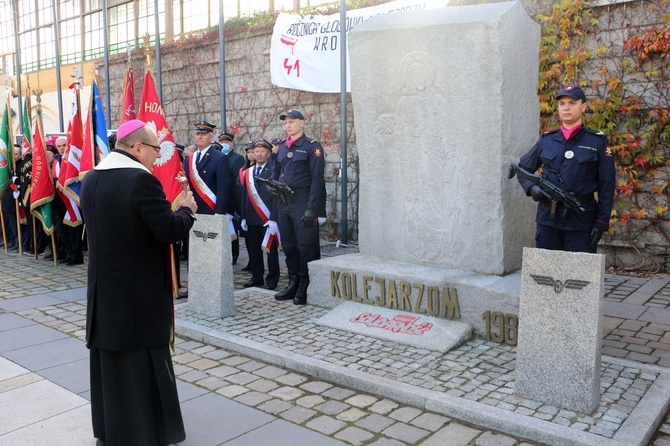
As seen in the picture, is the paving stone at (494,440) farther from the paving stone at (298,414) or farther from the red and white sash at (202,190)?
the red and white sash at (202,190)

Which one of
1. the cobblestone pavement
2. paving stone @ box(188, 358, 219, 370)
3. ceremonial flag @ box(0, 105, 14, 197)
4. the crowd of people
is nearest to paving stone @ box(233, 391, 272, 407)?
the cobblestone pavement

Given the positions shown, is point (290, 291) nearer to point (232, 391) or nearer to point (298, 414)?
point (232, 391)

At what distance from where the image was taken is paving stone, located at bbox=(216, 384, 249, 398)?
3949 millimetres

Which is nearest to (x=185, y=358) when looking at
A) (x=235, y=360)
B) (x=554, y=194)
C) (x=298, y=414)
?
(x=235, y=360)

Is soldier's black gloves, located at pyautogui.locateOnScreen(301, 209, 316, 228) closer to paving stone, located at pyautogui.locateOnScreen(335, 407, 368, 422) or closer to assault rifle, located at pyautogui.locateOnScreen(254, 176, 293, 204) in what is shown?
assault rifle, located at pyautogui.locateOnScreen(254, 176, 293, 204)

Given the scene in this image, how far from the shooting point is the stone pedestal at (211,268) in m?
5.57

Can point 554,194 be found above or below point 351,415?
above

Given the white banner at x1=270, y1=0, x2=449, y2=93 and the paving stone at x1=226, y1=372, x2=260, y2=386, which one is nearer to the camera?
the paving stone at x1=226, y1=372, x2=260, y2=386

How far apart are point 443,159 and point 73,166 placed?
5.59 meters

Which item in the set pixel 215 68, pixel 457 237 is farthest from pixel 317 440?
pixel 215 68

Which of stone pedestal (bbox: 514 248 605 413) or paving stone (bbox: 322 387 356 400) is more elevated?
stone pedestal (bbox: 514 248 605 413)

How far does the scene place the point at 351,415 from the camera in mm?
3580

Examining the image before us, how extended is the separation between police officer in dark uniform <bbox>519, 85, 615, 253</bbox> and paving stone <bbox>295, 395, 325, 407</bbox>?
2.15 m

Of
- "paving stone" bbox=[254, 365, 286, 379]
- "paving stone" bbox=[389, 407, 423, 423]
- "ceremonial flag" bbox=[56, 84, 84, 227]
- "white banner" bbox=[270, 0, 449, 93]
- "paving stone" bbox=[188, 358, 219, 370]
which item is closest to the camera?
"paving stone" bbox=[389, 407, 423, 423]
